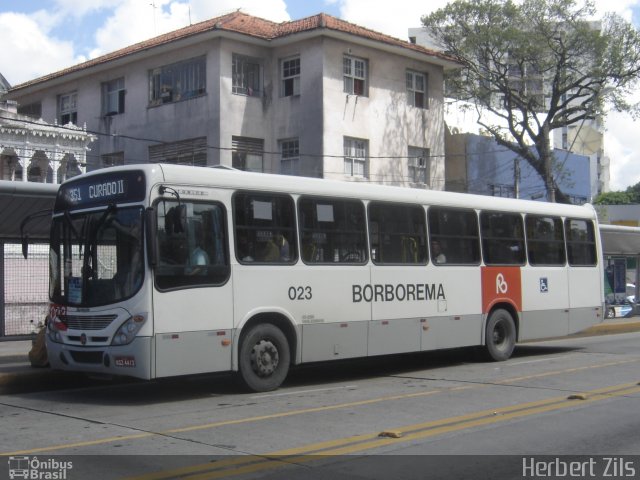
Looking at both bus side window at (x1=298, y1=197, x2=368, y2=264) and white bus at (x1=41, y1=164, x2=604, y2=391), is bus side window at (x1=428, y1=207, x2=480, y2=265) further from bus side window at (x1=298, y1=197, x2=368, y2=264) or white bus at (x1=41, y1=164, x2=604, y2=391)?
bus side window at (x1=298, y1=197, x2=368, y2=264)

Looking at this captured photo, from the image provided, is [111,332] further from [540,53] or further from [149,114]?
[540,53]

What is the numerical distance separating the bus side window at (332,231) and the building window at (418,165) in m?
19.8

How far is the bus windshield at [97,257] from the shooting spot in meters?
10.3

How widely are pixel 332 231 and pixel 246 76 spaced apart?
18334mm

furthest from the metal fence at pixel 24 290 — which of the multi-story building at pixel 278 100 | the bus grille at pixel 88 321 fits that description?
the multi-story building at pixel 278 100

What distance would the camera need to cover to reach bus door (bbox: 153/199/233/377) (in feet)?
33.4

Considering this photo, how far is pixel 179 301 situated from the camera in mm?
10336

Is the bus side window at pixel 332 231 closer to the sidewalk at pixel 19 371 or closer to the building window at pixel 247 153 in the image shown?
the sidewalk at pixel 19 371

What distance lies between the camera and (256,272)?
11250 mm

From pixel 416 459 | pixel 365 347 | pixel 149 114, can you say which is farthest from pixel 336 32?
pixel 416 459

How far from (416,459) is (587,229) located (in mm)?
12133

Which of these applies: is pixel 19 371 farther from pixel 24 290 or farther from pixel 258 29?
pixel 258 29

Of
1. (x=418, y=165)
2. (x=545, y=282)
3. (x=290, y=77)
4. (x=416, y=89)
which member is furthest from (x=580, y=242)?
(x=416, y=89)

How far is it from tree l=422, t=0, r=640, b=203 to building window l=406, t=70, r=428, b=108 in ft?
8.44
